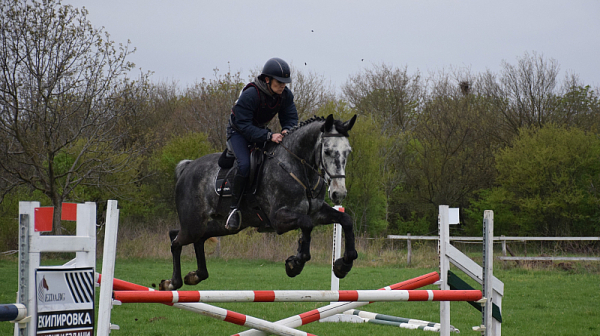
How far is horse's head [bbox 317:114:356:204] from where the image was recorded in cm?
404

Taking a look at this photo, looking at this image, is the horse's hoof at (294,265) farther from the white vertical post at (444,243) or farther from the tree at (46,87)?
the tree at (46,87)

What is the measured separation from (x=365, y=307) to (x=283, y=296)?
7.01m

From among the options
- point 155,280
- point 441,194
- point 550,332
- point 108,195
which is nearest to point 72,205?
point 550,332

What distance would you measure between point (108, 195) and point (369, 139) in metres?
10.8

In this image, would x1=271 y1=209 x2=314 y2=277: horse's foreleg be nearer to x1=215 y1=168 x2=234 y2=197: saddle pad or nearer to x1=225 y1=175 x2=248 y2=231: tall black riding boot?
x1=225 y1=175 x2=248 y2=231: tall black riding boot

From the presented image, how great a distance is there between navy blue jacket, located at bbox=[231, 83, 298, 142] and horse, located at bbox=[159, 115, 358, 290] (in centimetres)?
21

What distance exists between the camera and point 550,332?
755 centimetres

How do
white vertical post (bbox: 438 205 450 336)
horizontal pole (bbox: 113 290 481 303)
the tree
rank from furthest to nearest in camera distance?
the tree
white vertical post (bbox: 438 205 450 336)
horizontal pole (bbox: 113 290 481 303)

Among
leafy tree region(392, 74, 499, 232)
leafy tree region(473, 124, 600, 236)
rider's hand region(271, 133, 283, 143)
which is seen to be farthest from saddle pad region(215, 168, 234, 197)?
leafy tree region(392, 74, 499, 232)

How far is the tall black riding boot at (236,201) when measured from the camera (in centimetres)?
448

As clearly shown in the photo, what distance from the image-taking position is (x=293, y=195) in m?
4.36

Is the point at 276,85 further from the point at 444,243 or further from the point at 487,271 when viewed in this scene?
the point at 487,271


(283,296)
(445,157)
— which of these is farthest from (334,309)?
(445,157)

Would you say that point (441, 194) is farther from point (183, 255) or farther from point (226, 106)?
point (183, 255)
